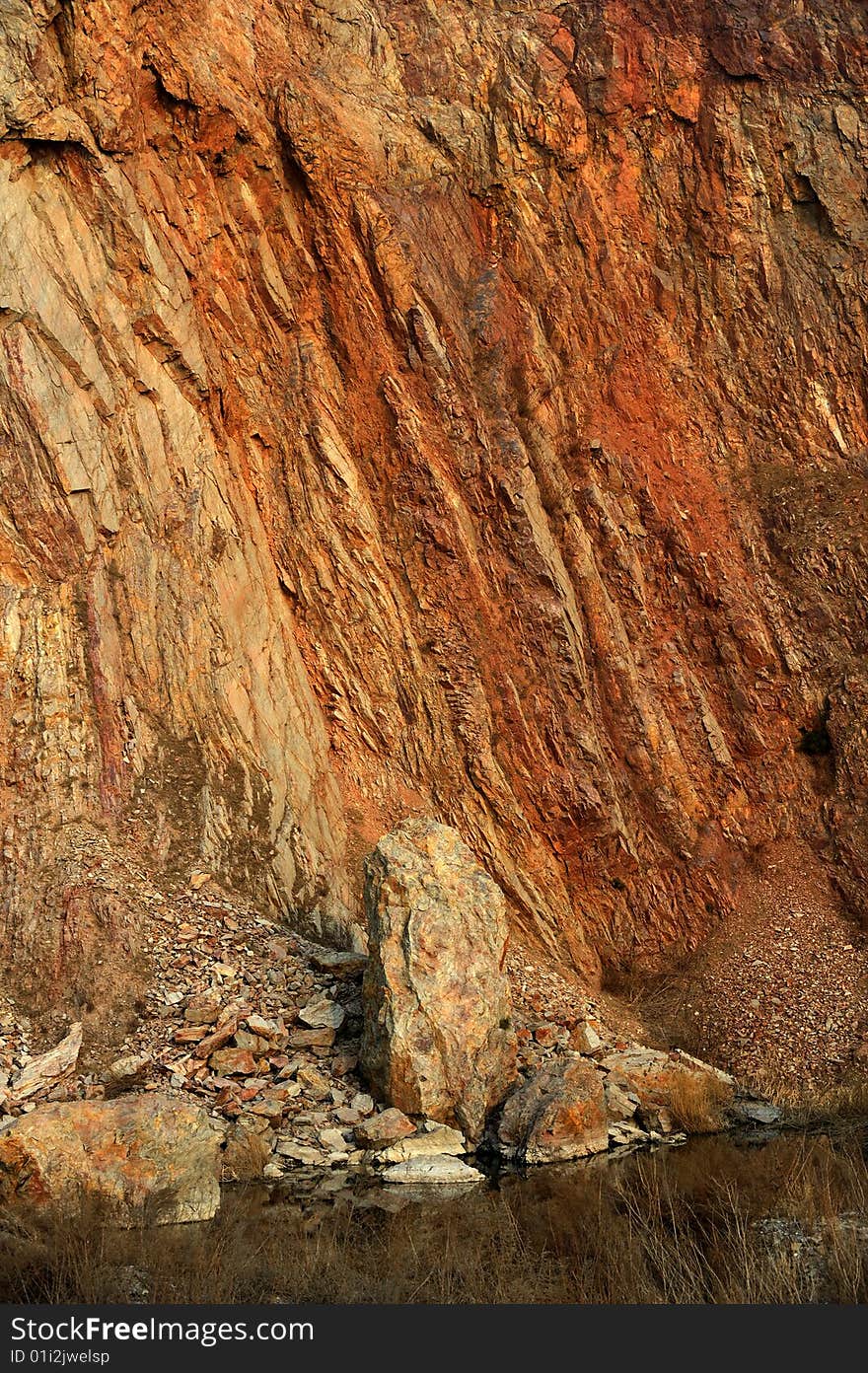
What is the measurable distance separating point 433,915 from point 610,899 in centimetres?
553

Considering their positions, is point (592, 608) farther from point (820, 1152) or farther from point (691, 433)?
point (820, 1152)

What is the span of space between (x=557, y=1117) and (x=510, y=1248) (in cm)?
365

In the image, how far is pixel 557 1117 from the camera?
39.4ft

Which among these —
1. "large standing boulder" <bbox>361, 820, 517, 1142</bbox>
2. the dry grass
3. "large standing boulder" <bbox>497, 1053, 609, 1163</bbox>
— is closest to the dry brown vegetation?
"large standing boulder" <bbox>497, 1053, 609, 1163</bbox>

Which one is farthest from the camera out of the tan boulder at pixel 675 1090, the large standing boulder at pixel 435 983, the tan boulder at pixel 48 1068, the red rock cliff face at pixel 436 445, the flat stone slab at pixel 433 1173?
the red rock cliff face at pixel 436 445

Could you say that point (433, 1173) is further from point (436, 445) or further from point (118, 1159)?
point (436, 445)

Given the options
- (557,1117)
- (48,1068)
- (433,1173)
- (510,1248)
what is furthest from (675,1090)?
(48,1068)

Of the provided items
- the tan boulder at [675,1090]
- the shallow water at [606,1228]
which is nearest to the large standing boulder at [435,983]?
the shallow water at [606,1228]

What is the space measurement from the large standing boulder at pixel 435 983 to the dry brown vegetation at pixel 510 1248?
5.89ft

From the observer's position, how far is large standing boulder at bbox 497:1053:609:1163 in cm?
1191

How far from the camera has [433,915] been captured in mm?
13359

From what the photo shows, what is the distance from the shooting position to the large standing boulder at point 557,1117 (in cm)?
1191

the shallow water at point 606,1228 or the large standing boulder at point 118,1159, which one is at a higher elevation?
the large standing boulder at point 118,1159

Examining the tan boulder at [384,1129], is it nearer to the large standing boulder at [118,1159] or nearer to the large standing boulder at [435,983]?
the large standing boulder at [435,983]
